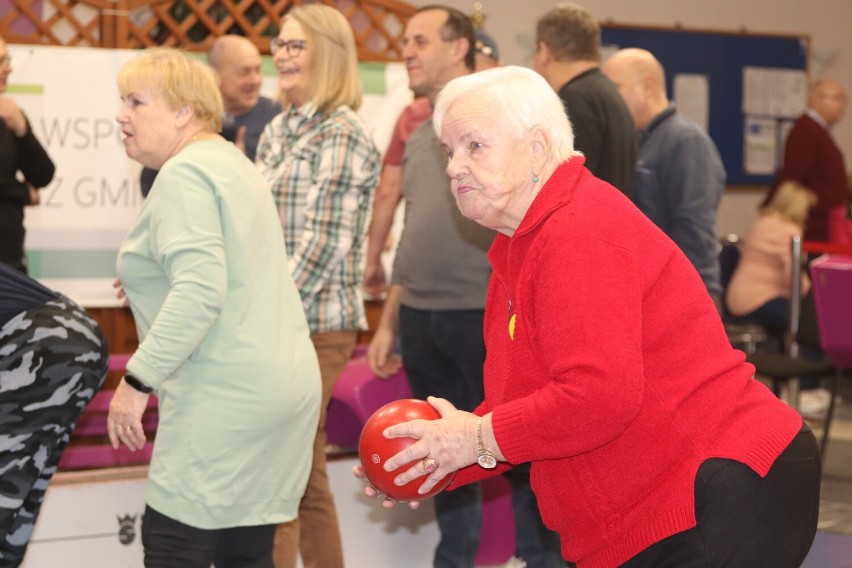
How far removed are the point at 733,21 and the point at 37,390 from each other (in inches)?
275

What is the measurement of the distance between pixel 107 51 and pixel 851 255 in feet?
11.5

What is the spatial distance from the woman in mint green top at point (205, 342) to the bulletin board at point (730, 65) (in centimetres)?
621

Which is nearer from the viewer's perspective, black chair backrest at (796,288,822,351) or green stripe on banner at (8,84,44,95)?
green stripe on banner at (8,84,44,95)

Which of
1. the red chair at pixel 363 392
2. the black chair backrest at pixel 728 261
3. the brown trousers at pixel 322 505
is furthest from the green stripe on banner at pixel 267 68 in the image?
the black chair backrest at pixel 728 261

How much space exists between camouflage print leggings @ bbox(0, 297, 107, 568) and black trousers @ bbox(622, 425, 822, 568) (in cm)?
125

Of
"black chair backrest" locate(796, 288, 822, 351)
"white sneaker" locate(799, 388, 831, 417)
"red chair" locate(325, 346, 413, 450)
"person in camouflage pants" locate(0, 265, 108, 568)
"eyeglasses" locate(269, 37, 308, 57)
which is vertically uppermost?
"eyeglasses" locate(269, 37, 308, 57)

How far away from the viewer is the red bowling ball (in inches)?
65.3

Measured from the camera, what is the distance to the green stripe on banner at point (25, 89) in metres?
4.29

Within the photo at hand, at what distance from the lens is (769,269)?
596 cm

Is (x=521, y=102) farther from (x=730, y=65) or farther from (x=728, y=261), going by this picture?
(x=730, y=65)

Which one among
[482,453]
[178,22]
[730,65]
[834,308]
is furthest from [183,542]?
[730,65]

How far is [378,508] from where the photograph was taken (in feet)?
11.2

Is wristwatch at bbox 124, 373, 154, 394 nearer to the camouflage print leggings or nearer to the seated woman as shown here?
the camouflage print leggings

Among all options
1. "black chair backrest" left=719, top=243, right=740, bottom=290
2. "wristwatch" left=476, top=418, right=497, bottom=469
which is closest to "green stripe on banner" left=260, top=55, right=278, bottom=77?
"black chair backrest" left=719, top=243, right=740, bottom=290
